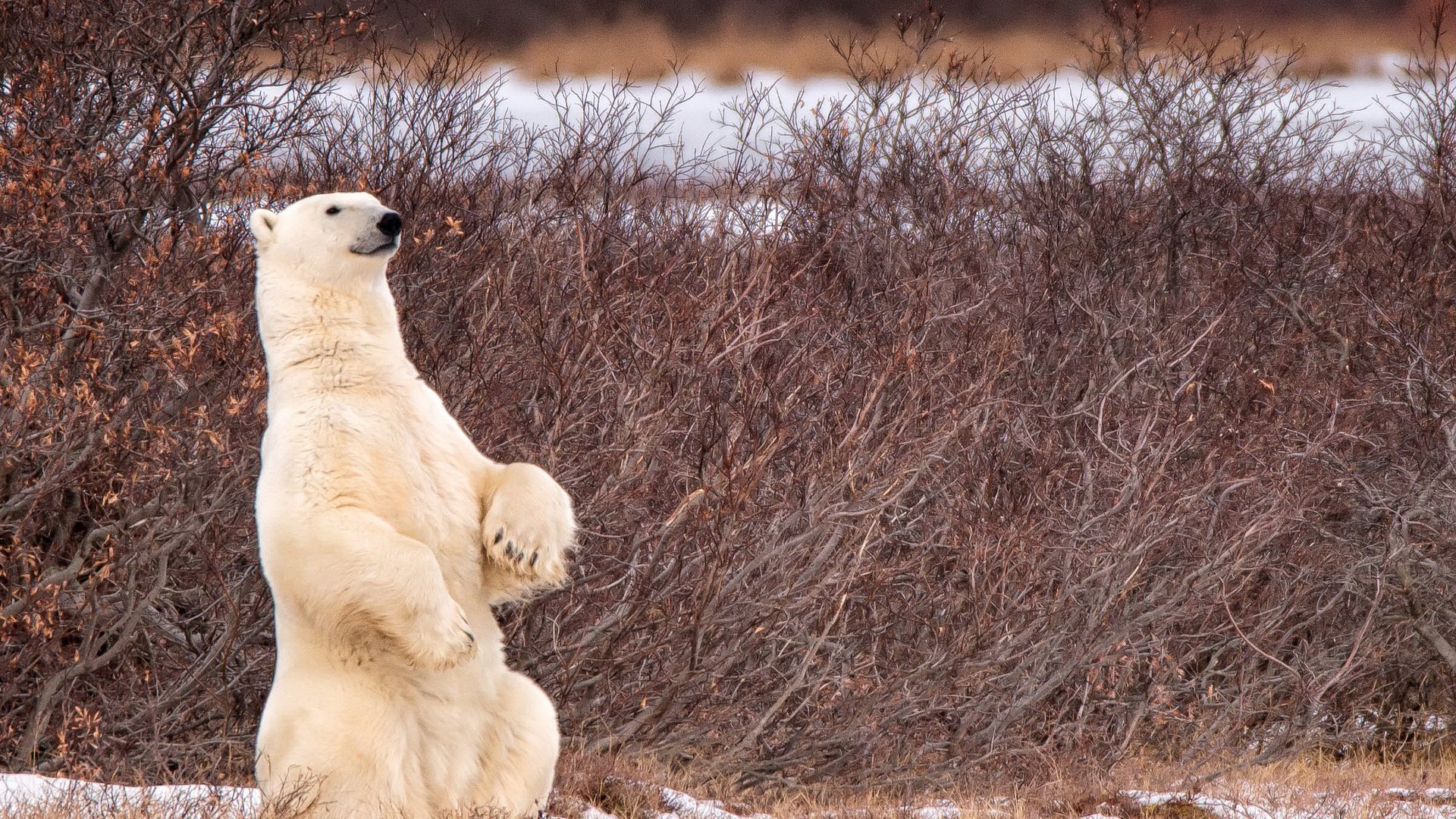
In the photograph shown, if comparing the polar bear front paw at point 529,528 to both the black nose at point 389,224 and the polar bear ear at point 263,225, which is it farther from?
the polar bear ear at point 263,225

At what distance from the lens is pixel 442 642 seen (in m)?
3.10

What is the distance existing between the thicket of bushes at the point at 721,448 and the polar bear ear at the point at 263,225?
2176 millimetres

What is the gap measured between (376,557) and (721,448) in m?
4.37

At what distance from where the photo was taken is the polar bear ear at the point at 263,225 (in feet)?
11.4

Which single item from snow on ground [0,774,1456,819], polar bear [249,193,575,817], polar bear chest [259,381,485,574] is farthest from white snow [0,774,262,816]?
polar bear chest [259,381,485,574]

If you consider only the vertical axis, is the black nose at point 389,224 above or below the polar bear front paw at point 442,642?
above

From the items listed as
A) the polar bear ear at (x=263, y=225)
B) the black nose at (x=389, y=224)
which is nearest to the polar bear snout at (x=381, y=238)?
the black nose at (x=389, y=224)

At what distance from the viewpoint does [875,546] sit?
9156mm

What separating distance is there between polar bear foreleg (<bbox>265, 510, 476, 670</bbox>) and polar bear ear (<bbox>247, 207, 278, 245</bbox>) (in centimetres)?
83

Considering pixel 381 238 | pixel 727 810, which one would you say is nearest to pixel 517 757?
pixel 381 238

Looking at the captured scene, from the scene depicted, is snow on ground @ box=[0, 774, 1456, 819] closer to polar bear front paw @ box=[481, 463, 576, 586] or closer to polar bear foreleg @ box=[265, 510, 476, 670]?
polar bear foreleg @ box=[265, 510, 476, 670]

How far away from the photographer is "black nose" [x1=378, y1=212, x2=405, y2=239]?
329 centimetres

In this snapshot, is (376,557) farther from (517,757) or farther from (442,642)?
(517,757)

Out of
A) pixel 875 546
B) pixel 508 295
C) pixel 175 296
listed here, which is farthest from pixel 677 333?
pixel 175 296
